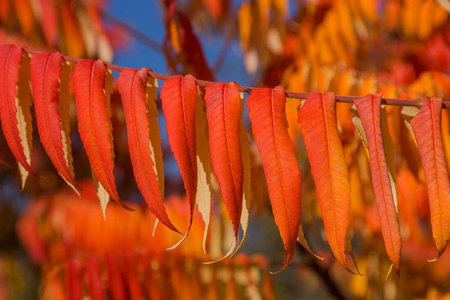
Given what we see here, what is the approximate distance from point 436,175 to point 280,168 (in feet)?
0.83

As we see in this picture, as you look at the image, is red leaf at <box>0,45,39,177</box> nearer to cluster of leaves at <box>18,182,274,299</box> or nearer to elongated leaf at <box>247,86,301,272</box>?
elongated leaf at <box>247,86,301,272</box>

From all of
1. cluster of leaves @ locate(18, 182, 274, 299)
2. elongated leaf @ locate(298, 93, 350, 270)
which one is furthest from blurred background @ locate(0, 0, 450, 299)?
elongated leaf @ locate(298, 93, 350, 270)

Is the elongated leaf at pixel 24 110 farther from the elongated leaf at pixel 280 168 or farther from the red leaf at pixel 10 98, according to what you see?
the elongated leaf at pixel 280 168

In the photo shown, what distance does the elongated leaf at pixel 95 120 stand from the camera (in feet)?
2.43

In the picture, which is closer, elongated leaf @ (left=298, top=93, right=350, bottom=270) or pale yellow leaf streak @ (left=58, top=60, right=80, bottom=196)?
elongated leaf @ (left=298, top=93, right=350, bottom=270)

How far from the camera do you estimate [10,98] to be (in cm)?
81

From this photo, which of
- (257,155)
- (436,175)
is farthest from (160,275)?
(436,175)

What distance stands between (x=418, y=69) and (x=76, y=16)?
2007 mm

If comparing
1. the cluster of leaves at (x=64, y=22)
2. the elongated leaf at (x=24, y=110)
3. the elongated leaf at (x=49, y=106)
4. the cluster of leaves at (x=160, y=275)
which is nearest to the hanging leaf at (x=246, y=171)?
the elongated leaf at (x=49, y=106)

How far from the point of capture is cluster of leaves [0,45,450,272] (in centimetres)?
72

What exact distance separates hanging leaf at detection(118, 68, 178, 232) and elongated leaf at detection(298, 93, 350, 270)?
0.80ft

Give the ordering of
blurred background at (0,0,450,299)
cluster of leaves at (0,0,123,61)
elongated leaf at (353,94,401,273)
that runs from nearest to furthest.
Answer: elongated leaf at (353,94,401,273), blurred background at (0,0,450,299), cluster of leaves at (0,0,123,61)

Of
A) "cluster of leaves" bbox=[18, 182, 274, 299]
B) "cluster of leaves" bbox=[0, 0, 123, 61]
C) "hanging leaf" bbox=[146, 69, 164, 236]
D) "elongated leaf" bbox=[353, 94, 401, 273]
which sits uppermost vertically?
"cluster of leaves" bbox=[0, 0, 123, 61]

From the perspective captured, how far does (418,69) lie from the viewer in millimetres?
2781
